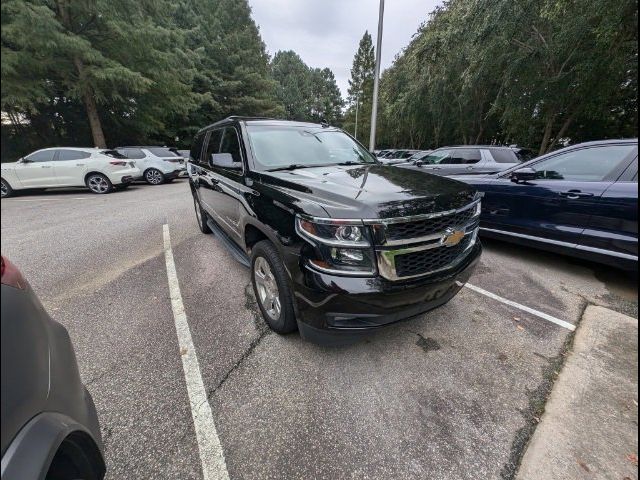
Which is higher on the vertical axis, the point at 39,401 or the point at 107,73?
the point at 107,73

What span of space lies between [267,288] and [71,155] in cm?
1033

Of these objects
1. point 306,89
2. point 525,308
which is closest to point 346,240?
point 525,308

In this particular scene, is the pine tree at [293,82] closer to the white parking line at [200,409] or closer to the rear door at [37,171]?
the rear door at [37,171]

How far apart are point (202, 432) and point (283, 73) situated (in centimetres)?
7230

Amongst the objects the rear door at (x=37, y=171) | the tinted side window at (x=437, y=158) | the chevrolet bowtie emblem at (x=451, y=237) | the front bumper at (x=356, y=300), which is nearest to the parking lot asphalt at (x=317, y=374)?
the front bumper at (x=356, y=300)

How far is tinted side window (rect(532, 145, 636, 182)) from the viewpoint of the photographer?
354 cm

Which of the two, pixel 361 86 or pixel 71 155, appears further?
pixel 361 86

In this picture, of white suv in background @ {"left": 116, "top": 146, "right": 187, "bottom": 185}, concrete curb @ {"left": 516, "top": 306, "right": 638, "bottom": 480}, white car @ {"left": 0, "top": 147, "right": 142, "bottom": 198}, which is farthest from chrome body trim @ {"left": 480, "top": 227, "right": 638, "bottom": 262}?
white suv in background @ {"left": 116, "top": 146, "right": 187, "bottom": 185}

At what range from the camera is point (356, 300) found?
6.99 feet

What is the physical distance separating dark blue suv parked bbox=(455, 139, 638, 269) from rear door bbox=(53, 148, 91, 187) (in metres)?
11.1

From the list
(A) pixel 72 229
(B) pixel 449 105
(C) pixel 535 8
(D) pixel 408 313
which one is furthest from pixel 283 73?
(D) pixel 408 313

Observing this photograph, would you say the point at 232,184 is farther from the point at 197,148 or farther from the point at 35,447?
the point at 35,447

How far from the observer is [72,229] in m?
6.12

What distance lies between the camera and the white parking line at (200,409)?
1833 millimetres
